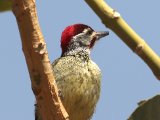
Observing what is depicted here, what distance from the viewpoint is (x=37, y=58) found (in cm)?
123

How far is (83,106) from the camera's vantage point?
3.99 metres

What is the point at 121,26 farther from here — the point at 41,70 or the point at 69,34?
the point at 69,34

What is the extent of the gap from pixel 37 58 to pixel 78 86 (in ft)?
8.81

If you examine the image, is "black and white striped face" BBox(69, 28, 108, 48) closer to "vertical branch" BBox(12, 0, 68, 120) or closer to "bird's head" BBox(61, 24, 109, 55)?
"bird's head" BBox(61, 24, 109, 55)

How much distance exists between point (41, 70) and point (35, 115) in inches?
112

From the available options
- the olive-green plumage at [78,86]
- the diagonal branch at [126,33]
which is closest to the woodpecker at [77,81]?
the olive-green plumage at [78,86]

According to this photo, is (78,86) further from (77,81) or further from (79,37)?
(79,37)

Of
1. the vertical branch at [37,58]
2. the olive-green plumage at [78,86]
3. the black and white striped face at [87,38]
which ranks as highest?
the vertical branch at [37,58]

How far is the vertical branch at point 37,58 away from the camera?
46.3 inches

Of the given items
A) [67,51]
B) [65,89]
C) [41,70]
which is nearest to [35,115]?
[65,89]

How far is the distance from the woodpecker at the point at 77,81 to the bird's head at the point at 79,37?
1 centimetres

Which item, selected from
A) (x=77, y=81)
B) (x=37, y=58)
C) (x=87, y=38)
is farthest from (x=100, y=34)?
(x=37, y=58)

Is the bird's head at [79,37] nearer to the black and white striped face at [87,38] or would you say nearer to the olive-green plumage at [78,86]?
the black and white striped face at [87,38]

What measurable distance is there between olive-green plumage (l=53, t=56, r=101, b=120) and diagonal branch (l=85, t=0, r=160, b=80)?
8.68 ft
